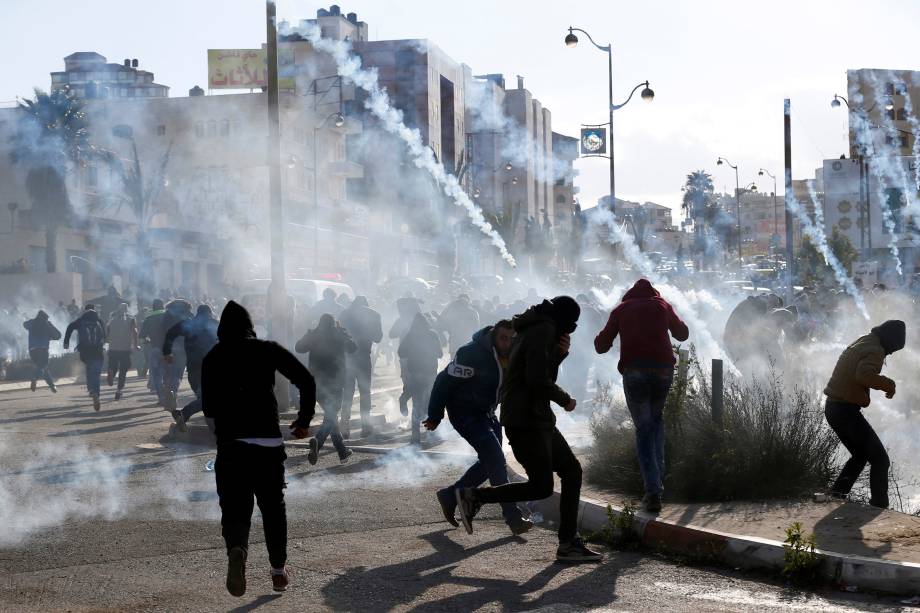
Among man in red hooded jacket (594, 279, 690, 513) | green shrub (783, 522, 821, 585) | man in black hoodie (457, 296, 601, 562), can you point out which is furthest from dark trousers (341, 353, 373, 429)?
green shrub (783, 522, 821, 585)

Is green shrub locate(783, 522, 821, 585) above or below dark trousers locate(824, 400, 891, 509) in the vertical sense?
below

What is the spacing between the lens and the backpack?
18.9 m

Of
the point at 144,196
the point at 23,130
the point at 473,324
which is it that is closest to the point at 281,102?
the point at 144,196

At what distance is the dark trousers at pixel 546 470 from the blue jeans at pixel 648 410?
112 cm

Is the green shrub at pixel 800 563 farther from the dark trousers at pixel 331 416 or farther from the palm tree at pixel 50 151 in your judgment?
the palm tree at pixel 50 151

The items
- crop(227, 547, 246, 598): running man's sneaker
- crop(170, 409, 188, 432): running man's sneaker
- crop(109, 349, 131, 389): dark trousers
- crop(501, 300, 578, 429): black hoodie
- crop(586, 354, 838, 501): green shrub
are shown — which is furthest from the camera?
crop(109, 349, 131, 389): dark trousers

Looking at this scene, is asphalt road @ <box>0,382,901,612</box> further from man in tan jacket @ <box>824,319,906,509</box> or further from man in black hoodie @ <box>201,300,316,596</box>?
man in tan jacket @ <box>824,319,906,509</box>

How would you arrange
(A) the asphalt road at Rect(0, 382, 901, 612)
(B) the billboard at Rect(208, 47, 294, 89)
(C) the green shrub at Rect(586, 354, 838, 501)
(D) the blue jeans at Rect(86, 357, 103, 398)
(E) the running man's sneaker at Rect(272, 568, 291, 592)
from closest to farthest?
1. (E) the running man's sneaker at Rect(272, 568, 291, 592)
2. (A) the asphalt road at Rect(0, 382, 901, 612)
3. (C) the green shrub at Rect(586, 354, 838, 501)
4. (D) the blue jeans at Rect(86, 357, 103, 398)
5. (B) the billboard at Rect(208, 47, 294, 89)

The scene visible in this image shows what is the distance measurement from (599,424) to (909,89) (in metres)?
110

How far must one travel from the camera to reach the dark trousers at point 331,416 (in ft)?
39.7

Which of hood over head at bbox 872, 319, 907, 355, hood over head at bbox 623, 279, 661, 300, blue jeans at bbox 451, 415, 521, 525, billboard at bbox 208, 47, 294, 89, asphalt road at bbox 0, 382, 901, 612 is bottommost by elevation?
asphalt road at bbox 0, 382, 901, 612

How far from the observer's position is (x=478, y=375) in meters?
8.49

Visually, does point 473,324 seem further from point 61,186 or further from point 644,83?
point 61,186

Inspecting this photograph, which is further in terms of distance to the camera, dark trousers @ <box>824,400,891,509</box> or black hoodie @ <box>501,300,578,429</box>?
dark trousers @ <box>824,400,891,509</box>
